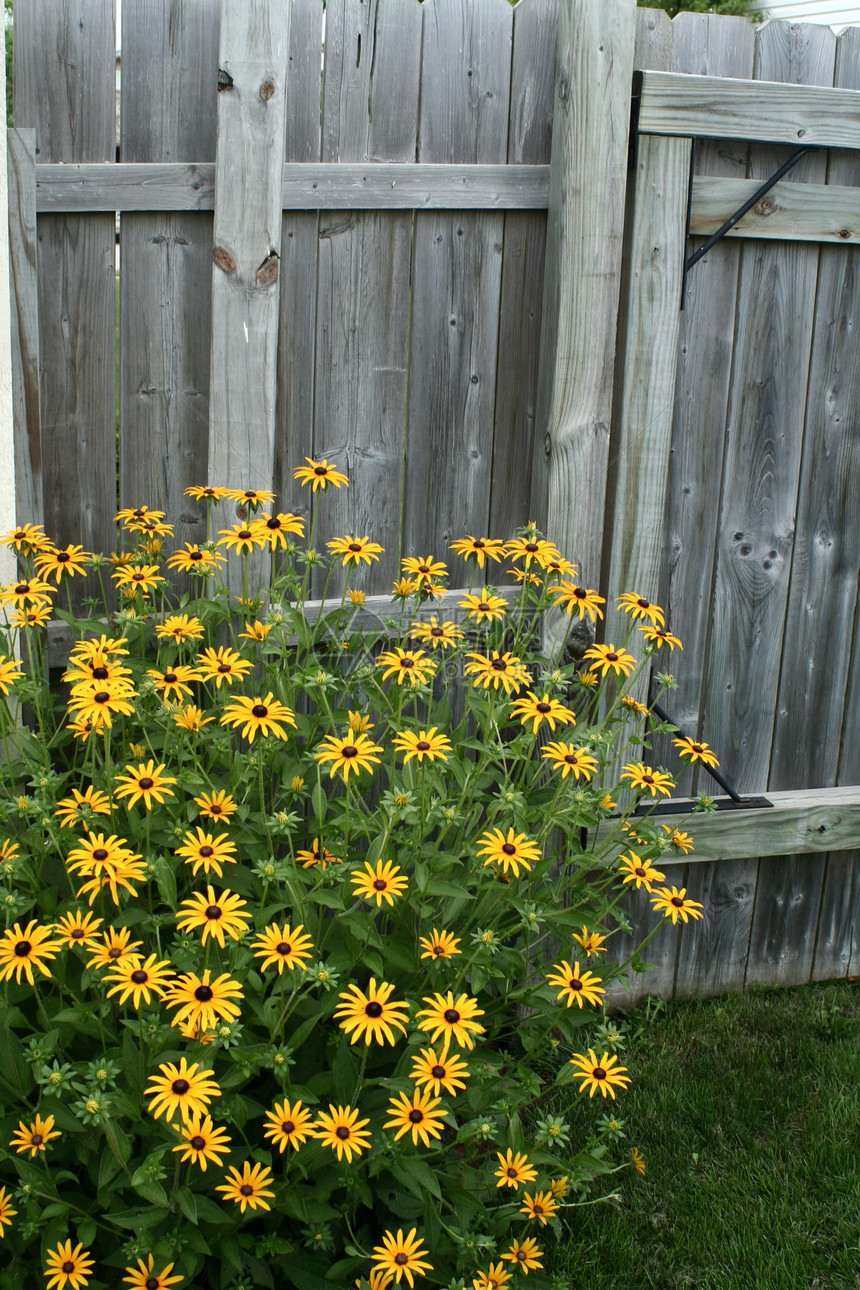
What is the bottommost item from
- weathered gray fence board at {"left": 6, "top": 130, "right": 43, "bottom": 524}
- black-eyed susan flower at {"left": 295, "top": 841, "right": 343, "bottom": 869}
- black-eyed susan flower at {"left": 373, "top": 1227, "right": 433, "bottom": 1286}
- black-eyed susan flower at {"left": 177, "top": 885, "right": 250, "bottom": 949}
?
black-eyed susan flower at {"left": 373, "top": 1227, "right": 433, "bottom": 1286}

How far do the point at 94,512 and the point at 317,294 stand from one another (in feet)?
2.43

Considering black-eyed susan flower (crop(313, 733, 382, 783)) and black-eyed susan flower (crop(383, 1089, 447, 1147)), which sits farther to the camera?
black-eyed susan flower (crop(313, 733, 382, 783))

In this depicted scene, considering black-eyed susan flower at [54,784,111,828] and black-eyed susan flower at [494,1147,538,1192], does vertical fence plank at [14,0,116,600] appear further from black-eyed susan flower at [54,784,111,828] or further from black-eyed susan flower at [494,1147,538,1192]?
black-eyed susan flower at [494,1147,538,1192]

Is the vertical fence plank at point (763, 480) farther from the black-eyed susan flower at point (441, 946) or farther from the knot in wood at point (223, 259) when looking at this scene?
the black-eyed susan flower at point (441, 946)

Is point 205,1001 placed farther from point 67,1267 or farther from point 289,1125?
point 67,1267

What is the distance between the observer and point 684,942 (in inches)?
131

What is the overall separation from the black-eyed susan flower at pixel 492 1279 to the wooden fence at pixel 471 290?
1490mm

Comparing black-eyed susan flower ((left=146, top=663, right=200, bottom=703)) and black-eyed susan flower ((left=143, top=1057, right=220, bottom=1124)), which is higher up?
black-eyed susan flower ((left=146, top=663, right=200, bottom=703))

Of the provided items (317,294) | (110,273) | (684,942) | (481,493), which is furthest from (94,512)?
(684,942)

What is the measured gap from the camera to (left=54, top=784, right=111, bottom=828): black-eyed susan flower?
1.88m

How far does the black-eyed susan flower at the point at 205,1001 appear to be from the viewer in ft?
5.28

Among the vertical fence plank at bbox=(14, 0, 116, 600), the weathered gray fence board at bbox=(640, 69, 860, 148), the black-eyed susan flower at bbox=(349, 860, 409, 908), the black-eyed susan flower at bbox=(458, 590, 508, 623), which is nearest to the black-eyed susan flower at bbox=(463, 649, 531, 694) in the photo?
the black-eyed susan flower at bbox=(458, 590, 508, 623)

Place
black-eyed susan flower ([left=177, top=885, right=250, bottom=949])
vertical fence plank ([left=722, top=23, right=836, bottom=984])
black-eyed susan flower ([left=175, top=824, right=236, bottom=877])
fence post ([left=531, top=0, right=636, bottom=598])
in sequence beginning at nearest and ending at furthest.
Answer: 1. black-eyed susan flower ([left=177, top=885, right=250, bottom=949])
2. black-eyed susan flower ([left=175, top=824, right=236, bottom=877])
3. fence post ([left=531, top=0, right=636, bottom=598])
4. vertical fence plank ([left=722, top=23, right=836, bottom=984])

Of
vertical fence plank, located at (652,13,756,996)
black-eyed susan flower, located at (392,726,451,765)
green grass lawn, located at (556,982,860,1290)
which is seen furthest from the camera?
vertical fence plank, located at (652,13,756,996)
